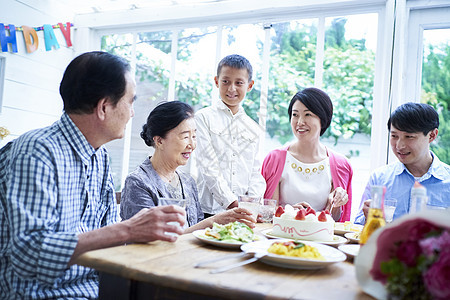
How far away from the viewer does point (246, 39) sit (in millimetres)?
3578

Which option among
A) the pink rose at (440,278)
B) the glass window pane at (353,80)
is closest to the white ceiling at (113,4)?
the glass window pane at (353,80)

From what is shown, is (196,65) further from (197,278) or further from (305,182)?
(197,278)

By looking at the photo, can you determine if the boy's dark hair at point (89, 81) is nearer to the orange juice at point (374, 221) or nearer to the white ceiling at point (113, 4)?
the orange juice at point (374, 221)

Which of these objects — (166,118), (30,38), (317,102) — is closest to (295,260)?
(166,118)

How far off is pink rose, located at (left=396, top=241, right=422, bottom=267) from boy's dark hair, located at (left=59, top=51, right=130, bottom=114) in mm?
1001

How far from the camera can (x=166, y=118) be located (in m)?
2.07

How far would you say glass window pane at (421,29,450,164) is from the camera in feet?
9.92

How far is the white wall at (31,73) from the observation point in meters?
→ 3.55

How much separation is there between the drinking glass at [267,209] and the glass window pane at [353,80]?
5.22 feet

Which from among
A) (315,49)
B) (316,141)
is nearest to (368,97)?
(315,49)

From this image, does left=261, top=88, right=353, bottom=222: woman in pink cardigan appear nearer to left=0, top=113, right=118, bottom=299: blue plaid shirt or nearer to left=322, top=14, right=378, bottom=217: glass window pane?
left=322, top=14, right=378, bottom=217: glass window pane

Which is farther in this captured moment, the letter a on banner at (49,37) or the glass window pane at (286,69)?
the letter a on banner at (49,37)

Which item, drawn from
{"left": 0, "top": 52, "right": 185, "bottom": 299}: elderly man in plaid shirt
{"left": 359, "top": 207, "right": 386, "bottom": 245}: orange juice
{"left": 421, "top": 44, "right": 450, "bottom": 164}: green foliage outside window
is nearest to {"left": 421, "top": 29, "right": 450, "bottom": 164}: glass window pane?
{"left": 421, "top": 44, "right": 450, "bottom": 164}: green foliage outside window

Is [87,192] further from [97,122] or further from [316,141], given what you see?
[316,141]
